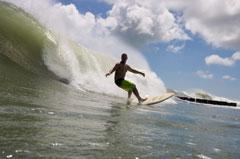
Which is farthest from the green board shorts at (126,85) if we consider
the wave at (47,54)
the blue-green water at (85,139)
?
the blue-green water at (85,139)

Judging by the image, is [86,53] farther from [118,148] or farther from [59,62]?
[118,148]

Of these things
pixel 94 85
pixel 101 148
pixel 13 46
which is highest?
pixel 13 46

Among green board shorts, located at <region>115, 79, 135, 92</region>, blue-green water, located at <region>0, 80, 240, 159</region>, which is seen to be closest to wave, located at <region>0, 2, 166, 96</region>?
green board shorts, located at <region>115, 79, 135, 92</region>

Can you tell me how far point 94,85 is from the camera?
908 inches

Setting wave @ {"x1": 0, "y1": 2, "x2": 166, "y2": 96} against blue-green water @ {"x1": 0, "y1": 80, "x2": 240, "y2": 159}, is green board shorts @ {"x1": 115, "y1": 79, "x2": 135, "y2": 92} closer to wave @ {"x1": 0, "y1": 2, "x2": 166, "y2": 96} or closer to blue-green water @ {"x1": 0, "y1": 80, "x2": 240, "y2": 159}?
wave @ {"x1": 0, "y1": 2, "x2": 166, "y2": 96}

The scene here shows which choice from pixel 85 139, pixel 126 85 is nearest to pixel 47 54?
pixel 126 85

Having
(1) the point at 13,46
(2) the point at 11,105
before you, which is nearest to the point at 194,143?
(2) the point at 11,105

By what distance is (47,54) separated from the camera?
23.1m

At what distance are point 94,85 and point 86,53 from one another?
5196 mm

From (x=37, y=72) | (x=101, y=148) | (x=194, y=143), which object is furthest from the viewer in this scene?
(x=37, y=72)

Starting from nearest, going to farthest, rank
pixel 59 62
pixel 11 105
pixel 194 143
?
pixel 194 143
pixel 11 105
pixel 59 62

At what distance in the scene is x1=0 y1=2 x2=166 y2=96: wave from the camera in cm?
2055

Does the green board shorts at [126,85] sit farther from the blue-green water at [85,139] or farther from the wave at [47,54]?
the blue-green water at [85,139]

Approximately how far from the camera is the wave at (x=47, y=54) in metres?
20.5
